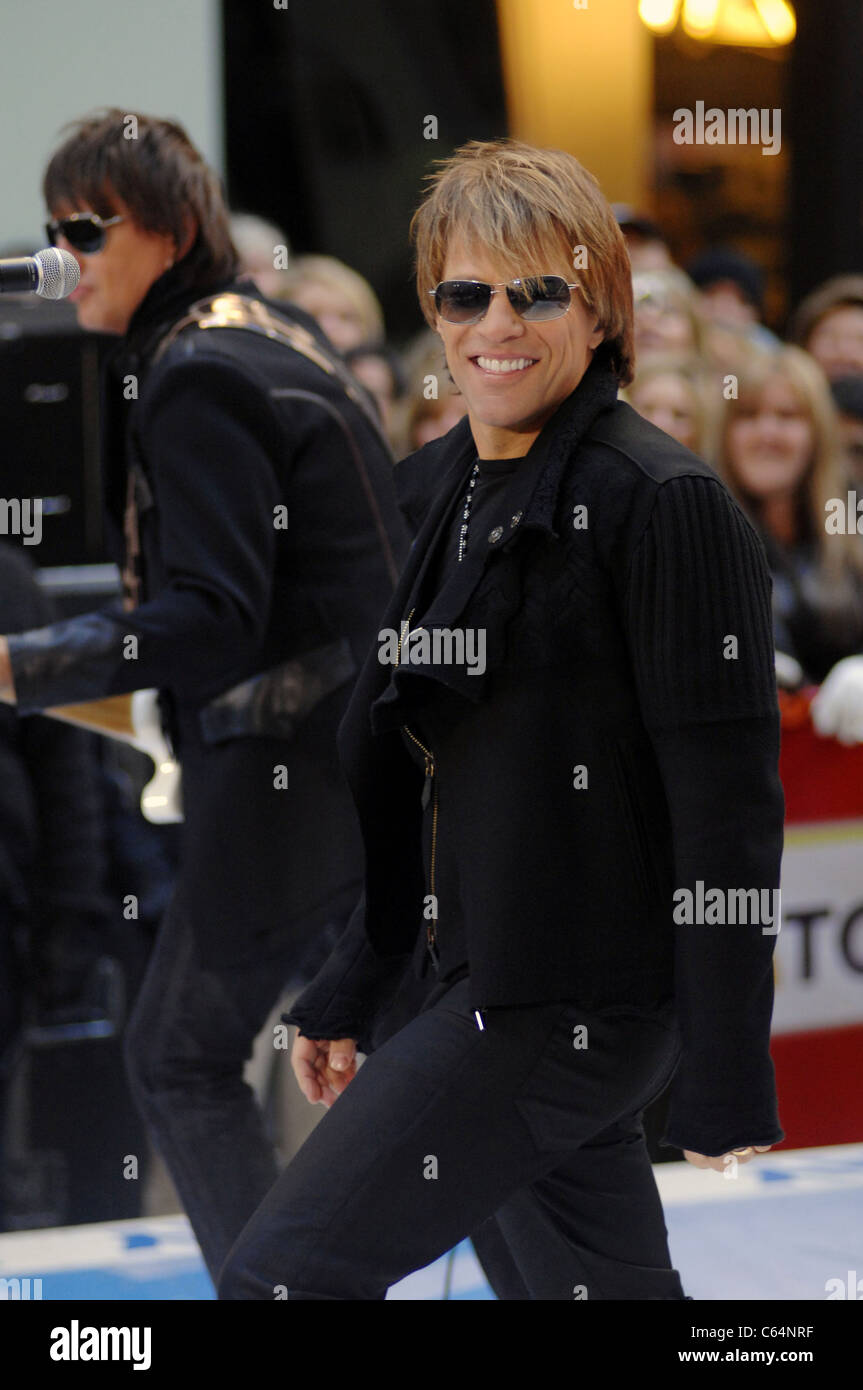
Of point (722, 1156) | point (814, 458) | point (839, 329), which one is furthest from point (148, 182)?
point (839, 329)

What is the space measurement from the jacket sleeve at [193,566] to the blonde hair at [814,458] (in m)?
2.38

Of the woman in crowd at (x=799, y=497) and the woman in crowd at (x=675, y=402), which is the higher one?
the woman in crowd at (x=675, y=402)

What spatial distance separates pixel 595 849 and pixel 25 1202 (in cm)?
244

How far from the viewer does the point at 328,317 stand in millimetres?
6250

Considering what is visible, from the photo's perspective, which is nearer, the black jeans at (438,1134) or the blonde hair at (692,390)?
the black jeans at (438,1134)

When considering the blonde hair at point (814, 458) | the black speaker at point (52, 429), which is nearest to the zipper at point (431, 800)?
the black speaker at point (52, 429)

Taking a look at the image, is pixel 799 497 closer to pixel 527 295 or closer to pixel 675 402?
pixel 675 402

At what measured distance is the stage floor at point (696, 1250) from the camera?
12.1 feet

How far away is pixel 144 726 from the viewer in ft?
11.6

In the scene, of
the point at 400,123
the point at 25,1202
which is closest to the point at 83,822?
the point at 25,1202

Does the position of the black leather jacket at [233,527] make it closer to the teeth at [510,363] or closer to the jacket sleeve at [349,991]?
the jacket sleeve at [349,991]

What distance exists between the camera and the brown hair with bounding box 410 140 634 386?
7.30 feet

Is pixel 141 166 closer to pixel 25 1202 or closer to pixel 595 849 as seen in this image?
pixel 595 849
